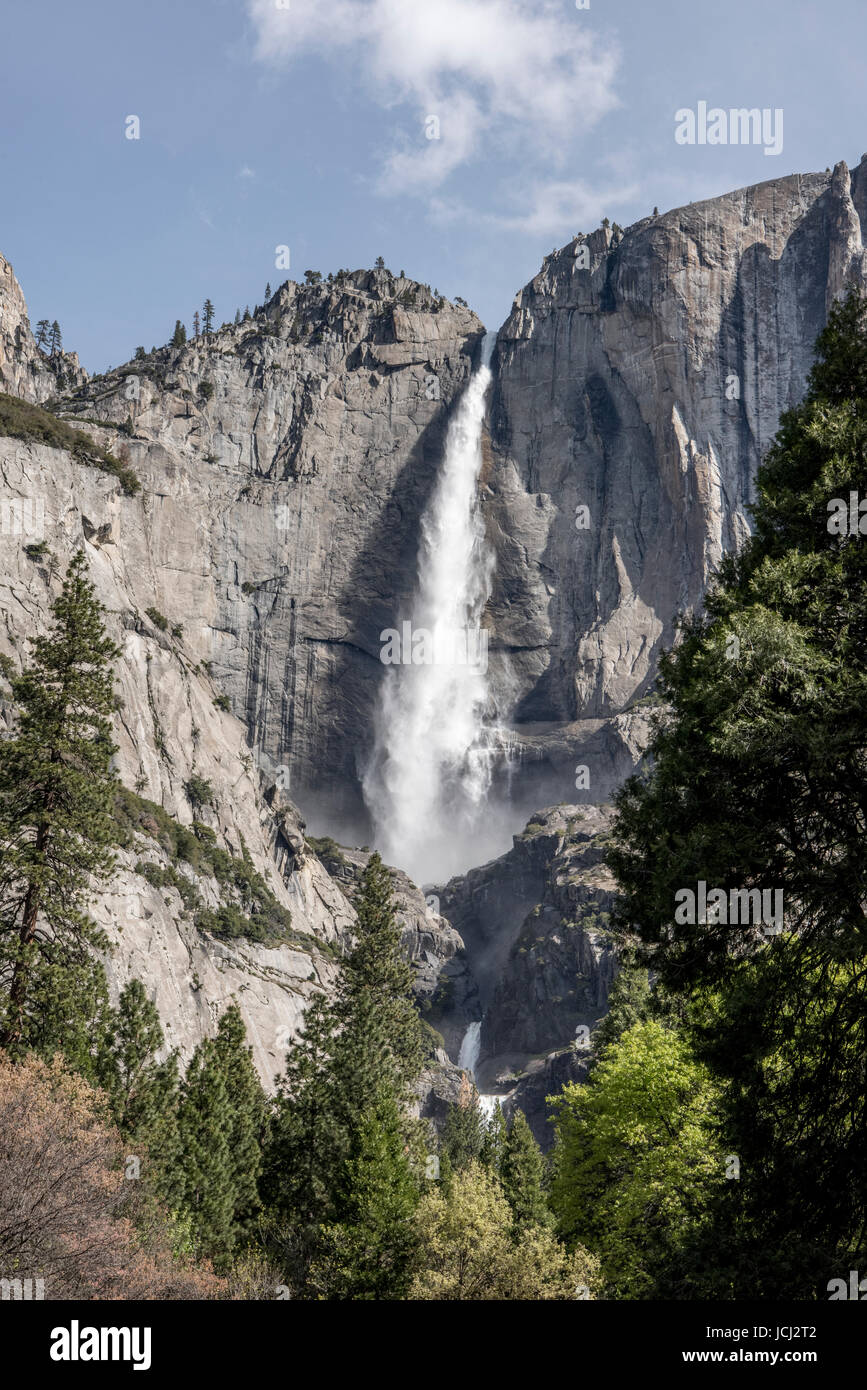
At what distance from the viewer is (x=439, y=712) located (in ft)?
435

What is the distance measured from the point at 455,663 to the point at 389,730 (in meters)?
12.1

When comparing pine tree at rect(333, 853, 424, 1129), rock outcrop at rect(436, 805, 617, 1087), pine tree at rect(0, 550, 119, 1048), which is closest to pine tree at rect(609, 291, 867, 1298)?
pine tree at rect(0, 550, 119, 1048)

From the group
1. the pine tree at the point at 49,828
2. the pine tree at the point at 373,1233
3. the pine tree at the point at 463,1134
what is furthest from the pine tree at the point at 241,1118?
the pine tree at the point at 463,1134

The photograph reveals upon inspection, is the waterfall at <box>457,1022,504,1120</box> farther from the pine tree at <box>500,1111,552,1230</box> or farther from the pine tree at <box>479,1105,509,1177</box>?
the pine tree at <box>500,1111,552,1230</box>

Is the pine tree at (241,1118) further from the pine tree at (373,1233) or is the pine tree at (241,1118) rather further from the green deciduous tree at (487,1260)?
the green deciduous tree at (487,1260)

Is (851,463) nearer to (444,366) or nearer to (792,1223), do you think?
(792,1223)

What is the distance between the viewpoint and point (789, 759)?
13836 mm

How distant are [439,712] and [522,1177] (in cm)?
9108

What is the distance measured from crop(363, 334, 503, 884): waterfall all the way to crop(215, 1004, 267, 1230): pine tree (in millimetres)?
83690

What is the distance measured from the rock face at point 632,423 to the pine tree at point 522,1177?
256 ft

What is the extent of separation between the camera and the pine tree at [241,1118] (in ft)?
124
